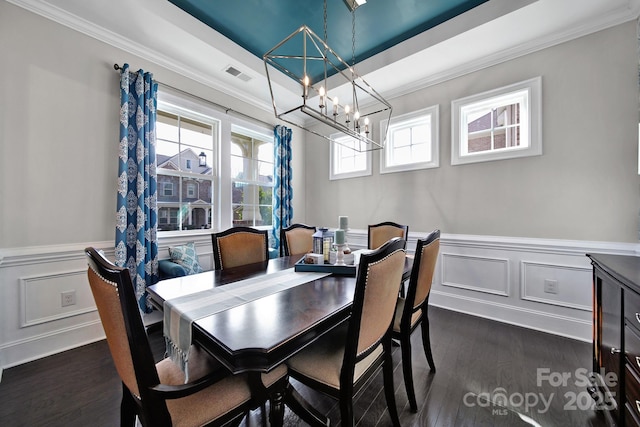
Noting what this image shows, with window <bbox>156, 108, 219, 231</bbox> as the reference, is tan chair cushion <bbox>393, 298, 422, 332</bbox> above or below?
below

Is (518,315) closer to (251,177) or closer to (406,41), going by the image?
(406,41)

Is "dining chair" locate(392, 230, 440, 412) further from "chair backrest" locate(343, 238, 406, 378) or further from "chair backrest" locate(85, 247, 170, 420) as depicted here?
"chair backrest" locate(85, 247, 170, 420)

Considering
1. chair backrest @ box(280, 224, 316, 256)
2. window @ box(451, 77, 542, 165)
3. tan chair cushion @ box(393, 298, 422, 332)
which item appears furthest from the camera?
chair backrest @ box(280, 224, 316, 256)

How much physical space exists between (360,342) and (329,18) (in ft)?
9.32

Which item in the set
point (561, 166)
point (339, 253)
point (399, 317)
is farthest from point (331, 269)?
point (561, 166)

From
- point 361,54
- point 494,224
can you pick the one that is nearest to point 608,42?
point 494,224

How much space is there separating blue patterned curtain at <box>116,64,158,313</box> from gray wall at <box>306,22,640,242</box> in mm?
3087

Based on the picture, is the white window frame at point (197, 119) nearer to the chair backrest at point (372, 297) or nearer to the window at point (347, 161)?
the window at point (347, 161)

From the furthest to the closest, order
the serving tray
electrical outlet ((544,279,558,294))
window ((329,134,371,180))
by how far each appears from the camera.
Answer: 1. window ((329,134,371,180))
2. electrical outlet ((544,279,558,294))
3. the serving tray

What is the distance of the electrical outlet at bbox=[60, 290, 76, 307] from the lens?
210 centimetres

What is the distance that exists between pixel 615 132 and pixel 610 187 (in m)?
0.48

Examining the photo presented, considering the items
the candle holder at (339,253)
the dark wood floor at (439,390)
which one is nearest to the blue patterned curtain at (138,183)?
the dark wood floor at (439,390)

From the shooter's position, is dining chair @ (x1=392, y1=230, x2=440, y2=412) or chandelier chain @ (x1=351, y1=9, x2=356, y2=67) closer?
dining chair @ (x1=392, y1=230, x2=440, y2=412)

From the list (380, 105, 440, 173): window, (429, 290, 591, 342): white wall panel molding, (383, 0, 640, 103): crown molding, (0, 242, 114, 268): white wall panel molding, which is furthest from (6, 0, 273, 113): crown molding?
(429, 290, 591, 342): white wall panel molding
